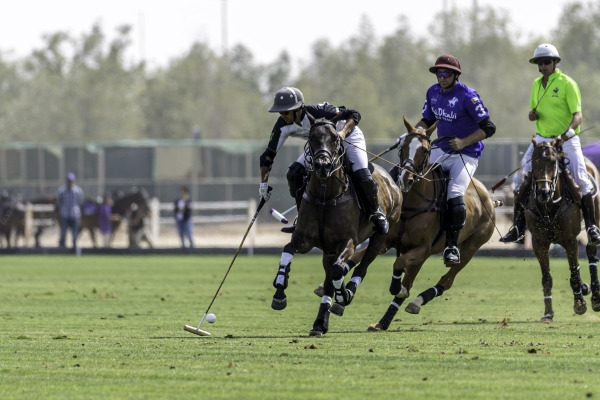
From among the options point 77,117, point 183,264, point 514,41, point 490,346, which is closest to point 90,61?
point 77,117

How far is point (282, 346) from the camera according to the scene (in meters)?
11.4

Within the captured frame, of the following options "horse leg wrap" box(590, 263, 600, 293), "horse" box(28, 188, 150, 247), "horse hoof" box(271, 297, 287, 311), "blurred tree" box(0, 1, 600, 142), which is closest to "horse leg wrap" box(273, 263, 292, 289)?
"horse hoof" box(271, 297, 287, 311)

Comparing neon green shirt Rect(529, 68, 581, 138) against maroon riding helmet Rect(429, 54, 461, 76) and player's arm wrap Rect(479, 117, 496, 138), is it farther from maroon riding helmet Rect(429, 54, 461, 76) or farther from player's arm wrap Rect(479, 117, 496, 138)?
maroon riding helmet Rect(429, 54, 461, 76)

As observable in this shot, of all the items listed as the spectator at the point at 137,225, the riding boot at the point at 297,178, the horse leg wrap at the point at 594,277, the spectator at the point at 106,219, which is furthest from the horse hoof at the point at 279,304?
the spectator at the point at 106,219

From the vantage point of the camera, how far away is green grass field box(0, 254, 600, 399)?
8836 millimetres

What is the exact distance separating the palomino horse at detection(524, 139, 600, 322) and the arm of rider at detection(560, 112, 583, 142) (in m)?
0.15

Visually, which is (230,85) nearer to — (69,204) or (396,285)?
(69,204)

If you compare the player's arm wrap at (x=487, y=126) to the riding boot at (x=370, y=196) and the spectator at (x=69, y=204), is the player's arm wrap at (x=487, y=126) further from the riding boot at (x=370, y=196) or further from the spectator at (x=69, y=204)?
the spectator at (x=69, y=204)

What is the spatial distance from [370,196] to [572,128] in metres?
3.45

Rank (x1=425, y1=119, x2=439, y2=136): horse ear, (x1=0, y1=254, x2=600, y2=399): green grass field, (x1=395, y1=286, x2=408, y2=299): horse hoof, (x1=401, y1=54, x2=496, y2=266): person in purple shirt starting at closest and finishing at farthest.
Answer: (x1=0, y1=254, x2=600, y2=399): green grass field → (x1=395, y1=286, x2=408, y2=299): horse hoof → (x1=425, y1=119, x2=439, y2=136): horse ear → (x1=401, y1=54, x2=496, y2=266): person in purple shirt

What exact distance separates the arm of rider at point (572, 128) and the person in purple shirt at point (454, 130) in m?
1.20

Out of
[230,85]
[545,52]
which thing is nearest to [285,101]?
[545,52]

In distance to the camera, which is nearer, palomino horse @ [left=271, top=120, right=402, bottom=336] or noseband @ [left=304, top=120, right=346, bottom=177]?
noseband @ [left=304, top=120, right=346, bottom=177]

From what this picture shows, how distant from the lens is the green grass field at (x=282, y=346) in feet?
29.0
